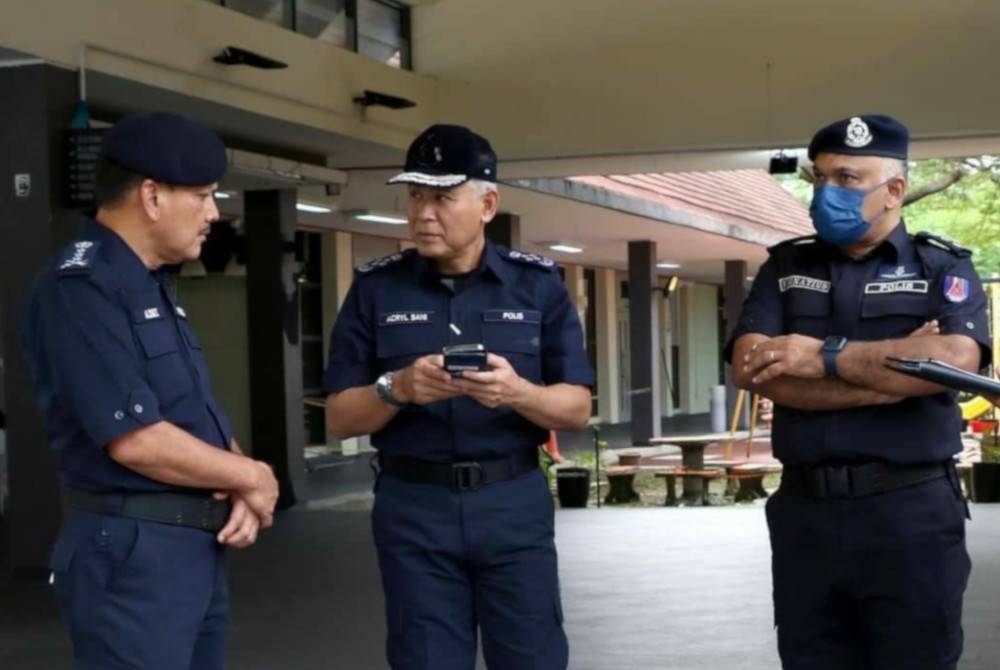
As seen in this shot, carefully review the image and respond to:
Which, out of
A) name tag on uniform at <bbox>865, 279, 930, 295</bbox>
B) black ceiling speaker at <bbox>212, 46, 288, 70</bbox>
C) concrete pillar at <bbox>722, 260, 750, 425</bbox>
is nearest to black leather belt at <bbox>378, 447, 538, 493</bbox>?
name tag on uniform at <bbox>865, 279, 930, 295</bbox>

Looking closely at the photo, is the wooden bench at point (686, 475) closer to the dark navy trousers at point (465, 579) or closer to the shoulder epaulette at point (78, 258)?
the dark navy trousers at point (465, 579)

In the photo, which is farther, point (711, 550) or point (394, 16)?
point (394, 16)

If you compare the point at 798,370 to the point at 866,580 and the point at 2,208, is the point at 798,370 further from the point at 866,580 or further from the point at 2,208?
the point at 2,208

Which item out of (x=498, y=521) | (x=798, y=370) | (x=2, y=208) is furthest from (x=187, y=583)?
(x=2, y=208)

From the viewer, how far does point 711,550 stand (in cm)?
898

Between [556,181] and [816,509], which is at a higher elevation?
[556,181]

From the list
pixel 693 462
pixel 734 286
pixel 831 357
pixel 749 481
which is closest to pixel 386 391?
pixel 831 357

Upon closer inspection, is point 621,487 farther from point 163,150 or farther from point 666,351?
point 666,351

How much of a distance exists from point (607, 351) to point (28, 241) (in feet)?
65.0

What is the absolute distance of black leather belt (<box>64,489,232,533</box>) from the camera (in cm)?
290

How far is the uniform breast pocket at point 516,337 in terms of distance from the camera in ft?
11.6

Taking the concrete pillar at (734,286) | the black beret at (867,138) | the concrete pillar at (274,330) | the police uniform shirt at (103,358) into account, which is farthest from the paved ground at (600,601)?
the concrete pillar at (734,286)

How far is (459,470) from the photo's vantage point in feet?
11.2

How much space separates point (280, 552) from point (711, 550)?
2726 mm
